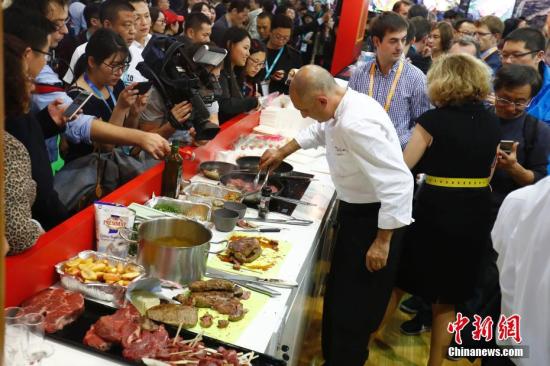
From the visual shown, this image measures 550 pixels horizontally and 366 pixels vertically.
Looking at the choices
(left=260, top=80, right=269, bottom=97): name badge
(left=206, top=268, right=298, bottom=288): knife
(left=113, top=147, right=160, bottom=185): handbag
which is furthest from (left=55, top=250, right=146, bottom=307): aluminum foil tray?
(left=260, top=80, right=269, bottom=97): name badge

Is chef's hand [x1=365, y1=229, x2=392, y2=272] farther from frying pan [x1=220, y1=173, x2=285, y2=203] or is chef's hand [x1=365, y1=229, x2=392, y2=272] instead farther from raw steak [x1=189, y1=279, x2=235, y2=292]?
raw steak [x1=189, y1=279, x2=235, y2=292]

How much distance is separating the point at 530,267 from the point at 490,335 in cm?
93

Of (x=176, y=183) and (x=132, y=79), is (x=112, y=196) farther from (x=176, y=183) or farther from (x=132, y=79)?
(x=132, y=79)

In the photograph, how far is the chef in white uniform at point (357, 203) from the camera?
219 cm

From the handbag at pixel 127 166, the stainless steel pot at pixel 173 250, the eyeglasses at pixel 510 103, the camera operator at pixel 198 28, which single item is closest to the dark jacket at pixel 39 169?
the stainless steel pot at pixel 173 250

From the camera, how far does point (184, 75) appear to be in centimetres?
261

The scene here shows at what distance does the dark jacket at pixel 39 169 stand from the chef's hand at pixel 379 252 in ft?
4.36

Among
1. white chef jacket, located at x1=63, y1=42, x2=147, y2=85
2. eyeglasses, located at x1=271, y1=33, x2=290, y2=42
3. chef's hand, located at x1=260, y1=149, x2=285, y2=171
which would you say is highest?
eyeglasses, located at x1=271, y1=33, x2=290, y2=42

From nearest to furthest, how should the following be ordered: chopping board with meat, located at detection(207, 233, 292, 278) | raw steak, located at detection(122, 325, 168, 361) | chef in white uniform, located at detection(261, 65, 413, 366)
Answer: raw steak, located at detection(122, 325, 168, 361), chopping board with meat, located at detection(207, 233, 292, 278), chef in white uniform, located at detection(261, 65, 413, 366)

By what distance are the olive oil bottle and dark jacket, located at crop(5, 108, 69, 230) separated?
574mm

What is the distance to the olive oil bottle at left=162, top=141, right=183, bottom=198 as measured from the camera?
253 centimetres

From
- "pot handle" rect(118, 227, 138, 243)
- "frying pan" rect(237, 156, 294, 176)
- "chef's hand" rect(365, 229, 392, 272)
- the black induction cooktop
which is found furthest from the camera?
"frying pan" rect(237, 156, 294, 176)

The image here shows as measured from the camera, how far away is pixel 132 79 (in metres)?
3.72

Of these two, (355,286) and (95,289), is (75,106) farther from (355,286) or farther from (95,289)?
(355,286)
